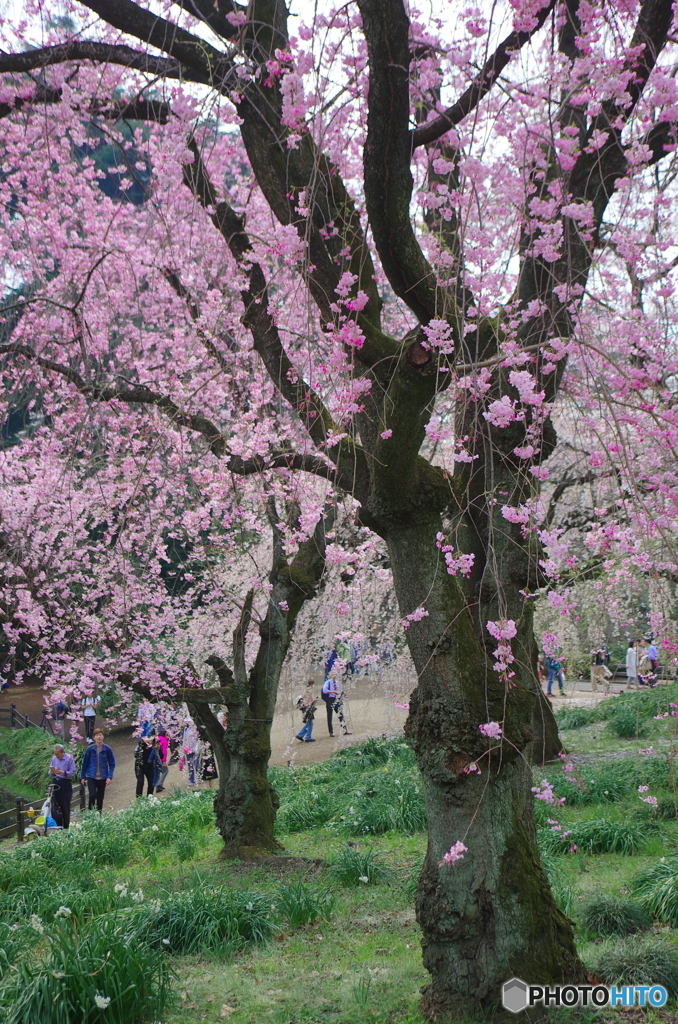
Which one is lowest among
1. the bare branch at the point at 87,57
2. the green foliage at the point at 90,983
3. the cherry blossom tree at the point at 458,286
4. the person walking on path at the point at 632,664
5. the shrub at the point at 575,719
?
the green foliage at the point at 90,983

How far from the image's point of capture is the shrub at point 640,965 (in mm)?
3543

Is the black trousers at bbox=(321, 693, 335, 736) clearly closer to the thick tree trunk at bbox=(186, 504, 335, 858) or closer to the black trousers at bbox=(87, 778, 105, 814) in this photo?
the black trousers at bbox=(87, 778, 105, 814)

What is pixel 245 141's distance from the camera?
12.1ft

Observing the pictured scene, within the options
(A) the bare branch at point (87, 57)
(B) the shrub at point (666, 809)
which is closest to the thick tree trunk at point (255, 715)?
(B) the shrub at point (666, 809)

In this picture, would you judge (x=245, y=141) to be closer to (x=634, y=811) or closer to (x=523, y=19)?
(x=523, y=19)

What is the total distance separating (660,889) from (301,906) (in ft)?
7.39

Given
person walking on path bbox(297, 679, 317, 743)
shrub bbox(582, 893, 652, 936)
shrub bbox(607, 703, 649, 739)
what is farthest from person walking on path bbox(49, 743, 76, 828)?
shrub bbox(607, 703, 649, 739)

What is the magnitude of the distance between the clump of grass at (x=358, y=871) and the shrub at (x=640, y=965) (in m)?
2.21

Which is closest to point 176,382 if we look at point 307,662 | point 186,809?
point 186,809

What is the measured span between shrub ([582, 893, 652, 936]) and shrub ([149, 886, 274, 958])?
1.95 m

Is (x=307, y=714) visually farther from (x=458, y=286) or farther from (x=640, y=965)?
(x=458, y=286)

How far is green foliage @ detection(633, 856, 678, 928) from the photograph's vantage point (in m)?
4.41

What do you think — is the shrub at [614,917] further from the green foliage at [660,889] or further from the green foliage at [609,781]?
the green foliage at [609,781]

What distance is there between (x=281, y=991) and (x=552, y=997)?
1454 mm
